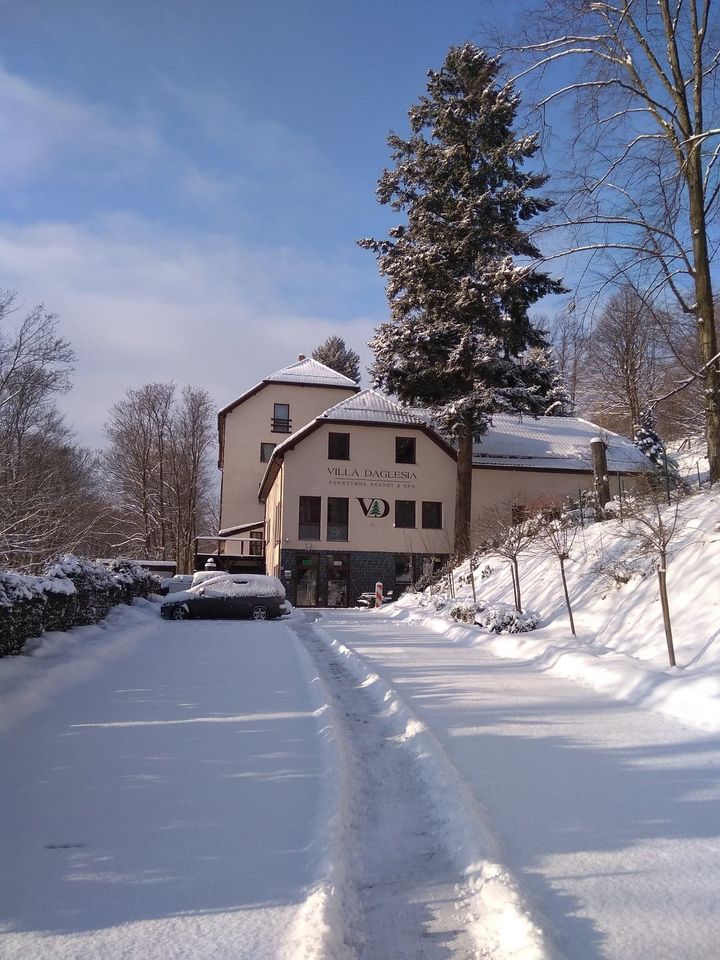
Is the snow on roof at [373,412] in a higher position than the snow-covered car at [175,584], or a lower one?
higher

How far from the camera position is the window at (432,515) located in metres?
33.4

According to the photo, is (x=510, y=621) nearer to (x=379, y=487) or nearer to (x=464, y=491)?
(x=464, y=491)

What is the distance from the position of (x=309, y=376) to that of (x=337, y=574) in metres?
17.5

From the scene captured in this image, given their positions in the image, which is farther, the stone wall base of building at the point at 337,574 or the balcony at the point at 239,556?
the balcony at the point at 239,556

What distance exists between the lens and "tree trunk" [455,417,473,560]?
26359 mm

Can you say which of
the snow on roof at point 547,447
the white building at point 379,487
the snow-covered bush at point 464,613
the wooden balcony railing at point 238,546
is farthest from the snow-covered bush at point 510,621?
the wooden balcony railing at point 238,546

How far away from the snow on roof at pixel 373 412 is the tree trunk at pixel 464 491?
652 cm

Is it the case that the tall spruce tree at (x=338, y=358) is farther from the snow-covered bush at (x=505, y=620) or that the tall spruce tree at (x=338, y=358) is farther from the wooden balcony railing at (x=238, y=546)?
the snow-covered bush at (x=505, y=620)

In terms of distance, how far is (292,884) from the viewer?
11.8 ft

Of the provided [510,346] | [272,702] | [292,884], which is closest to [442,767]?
[292,884]

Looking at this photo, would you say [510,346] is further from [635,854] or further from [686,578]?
[635,854]

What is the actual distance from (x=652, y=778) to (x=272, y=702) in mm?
4171

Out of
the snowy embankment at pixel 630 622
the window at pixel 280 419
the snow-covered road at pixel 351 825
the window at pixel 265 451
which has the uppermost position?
the window at pixel 280 419

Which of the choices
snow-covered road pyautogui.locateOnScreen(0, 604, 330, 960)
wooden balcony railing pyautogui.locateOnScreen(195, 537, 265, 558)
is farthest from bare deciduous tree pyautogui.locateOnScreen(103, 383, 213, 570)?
snow-covered road pyautogui.locateOnScreen(0, 604, 330, 960)
